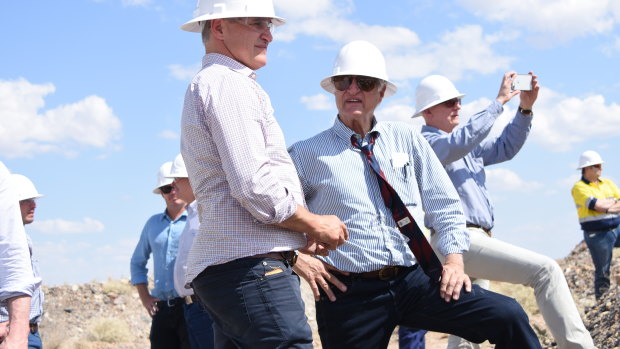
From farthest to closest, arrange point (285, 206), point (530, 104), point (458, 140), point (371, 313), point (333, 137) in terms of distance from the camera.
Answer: point (530, 104), point (458, 140), point (333, 137), point (371, 313), point (285, 206)

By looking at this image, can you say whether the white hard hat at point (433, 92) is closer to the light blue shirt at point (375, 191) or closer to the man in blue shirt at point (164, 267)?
the light blue shirt at point (375, 191)

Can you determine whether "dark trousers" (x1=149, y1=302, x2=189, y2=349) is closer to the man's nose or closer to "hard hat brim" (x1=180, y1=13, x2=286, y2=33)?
the man's nose

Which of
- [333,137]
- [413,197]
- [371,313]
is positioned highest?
[333,137]

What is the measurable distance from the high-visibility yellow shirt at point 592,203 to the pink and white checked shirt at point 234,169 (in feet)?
35.2

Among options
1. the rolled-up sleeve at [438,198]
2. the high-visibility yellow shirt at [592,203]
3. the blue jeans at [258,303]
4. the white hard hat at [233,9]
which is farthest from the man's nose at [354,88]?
the high-visibility yellow shirt at [592,203]

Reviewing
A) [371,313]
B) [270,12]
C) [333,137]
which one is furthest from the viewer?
[333,137]

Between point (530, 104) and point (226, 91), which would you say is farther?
point (530, 104)

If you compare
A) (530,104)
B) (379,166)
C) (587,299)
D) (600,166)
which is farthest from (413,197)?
(600,166)

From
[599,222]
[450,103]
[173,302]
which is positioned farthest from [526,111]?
[599,222]

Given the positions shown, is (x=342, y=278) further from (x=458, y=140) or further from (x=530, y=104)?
(x=530, y=104)

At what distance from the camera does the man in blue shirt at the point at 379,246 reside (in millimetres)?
4102

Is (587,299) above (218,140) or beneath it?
beneath

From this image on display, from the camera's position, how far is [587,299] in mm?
13062

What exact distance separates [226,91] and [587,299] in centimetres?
1154
